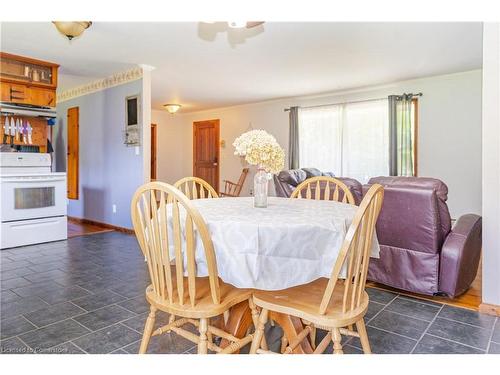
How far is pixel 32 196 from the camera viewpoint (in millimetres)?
4102

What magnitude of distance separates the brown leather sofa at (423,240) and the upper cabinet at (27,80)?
13.3ft

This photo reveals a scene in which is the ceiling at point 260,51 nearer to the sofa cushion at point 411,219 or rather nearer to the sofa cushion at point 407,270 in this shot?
the sofa cushion at point 411,219

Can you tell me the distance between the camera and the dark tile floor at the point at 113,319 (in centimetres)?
186

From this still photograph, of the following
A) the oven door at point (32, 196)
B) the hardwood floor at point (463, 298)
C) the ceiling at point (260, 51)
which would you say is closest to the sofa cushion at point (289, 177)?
the ceiling at point (260, 51)

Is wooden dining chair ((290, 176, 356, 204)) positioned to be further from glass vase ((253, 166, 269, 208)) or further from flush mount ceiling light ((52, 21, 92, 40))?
flush mount ceiling light ((52, 21, 92, 40))

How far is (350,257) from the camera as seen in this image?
1350 mm

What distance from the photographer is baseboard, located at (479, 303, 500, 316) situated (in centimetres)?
231

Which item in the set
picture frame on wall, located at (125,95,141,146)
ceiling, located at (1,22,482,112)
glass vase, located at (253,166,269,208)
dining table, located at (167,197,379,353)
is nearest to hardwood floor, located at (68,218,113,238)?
picture frame on wall, located at (125,95,141,146)

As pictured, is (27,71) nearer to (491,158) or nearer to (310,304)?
(310,304)

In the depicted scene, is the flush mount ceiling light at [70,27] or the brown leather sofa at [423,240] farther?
the flush mount ceiling light at [70,27]

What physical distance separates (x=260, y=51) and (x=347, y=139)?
270cm

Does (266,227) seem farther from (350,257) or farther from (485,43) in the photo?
(485,43)

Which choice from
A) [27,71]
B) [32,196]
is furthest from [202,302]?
[27,71]
